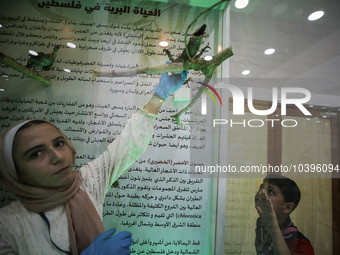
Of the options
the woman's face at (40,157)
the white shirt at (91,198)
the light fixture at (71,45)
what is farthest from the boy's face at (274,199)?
the light fixture at (71,45)

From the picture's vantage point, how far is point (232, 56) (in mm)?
1141

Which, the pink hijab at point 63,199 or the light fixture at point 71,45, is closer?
the pink hijab at point 63,199

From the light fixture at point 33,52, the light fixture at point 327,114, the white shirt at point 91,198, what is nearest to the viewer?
the white shirt at point 91,198

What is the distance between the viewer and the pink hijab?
83 centimetres

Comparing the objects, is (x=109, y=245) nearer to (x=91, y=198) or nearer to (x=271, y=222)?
(x=91, y=198)

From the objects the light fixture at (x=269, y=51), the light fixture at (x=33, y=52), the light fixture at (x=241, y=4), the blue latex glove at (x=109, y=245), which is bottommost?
the blue latex glove at (x=109, y=245)

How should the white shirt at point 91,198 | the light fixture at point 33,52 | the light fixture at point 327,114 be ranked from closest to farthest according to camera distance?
the white shirt at point 91,198 → the light fixture at point 33,52 → the light fixture at point 327,114

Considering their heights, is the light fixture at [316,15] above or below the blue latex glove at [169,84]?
above

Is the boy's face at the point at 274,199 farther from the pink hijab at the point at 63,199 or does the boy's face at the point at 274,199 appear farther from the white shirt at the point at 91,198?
the pink hijab at the point at 63,199

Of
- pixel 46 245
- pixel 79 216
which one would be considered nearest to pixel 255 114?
pixel 79 216

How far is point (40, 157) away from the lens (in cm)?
84

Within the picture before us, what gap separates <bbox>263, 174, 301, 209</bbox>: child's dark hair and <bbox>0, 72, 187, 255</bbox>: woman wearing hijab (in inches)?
31.4

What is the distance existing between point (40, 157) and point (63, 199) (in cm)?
20

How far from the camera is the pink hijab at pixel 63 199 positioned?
83cm
